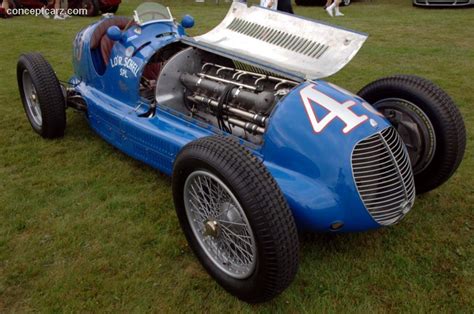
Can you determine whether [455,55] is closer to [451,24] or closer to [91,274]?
[451,24]

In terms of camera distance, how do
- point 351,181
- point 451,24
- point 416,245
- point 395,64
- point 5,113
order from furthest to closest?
point 451,24
point 395,64
point 5,113
point 416,245
point 351,181

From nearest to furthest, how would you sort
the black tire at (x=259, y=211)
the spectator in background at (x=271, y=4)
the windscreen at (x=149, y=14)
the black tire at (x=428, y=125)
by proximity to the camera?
the black tire at (x=259, y=211) < the black tire at (x=428, y=125) < the windscreen at (x=149, y=14) < the spectator in background at (x=271, y=4)

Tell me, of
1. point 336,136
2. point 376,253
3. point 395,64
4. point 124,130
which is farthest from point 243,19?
point 395,64

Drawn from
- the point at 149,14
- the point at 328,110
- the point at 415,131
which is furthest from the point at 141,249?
the point at 149,14

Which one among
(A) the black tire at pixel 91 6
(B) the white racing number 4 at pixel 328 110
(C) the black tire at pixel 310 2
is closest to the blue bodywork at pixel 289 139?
(B) the white racing number 4 at pixel 328 110

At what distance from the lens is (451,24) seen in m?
9.95

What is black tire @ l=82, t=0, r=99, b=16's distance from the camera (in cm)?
1175

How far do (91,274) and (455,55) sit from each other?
7.06 m

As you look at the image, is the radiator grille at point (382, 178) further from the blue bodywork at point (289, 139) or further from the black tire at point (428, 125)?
the black tire at point (428, 125)

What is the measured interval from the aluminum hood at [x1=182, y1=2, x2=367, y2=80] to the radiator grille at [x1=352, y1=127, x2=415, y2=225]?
60 centimetres

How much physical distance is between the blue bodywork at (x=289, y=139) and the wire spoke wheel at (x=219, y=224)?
0.33 metres

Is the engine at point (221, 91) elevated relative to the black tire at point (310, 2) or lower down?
elevated

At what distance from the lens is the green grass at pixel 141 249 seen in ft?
8.31
